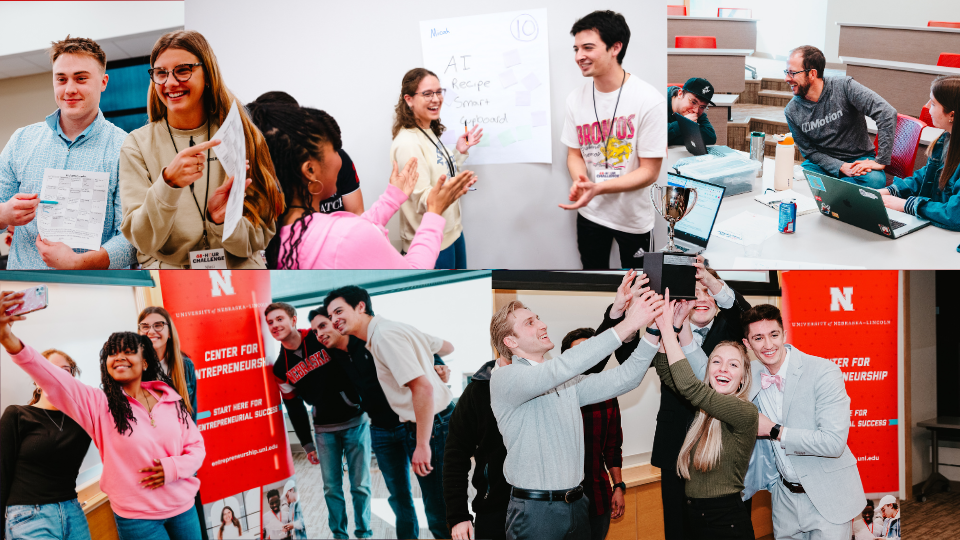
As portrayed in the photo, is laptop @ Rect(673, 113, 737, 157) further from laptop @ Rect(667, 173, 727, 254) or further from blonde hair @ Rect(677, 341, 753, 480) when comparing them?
blonde hair @ Rect(677, 341, 753, 480)

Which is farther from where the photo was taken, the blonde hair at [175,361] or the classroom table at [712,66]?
the classroom table at [712,66]

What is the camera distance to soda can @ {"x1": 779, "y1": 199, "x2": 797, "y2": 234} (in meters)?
2.63

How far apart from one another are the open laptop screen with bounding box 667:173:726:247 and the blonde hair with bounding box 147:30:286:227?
5.63 ft

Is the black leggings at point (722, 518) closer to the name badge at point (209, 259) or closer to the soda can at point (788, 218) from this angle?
the soda can at point (788, 218)

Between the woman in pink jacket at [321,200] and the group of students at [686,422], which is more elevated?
the woman in pink jacket at [321,200]

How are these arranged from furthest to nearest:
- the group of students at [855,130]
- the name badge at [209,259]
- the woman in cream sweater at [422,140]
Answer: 1. the woman in cream sweater at [422,140]
2. the name badge at [209,259]
3. the group of students at [855,130]

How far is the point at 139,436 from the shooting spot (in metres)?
2.44

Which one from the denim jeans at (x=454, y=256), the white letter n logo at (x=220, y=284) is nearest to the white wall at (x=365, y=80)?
the denim jeans at (x=454, y=256)

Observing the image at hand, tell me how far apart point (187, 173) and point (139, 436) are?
3.50 feet

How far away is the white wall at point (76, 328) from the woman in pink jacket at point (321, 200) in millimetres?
614

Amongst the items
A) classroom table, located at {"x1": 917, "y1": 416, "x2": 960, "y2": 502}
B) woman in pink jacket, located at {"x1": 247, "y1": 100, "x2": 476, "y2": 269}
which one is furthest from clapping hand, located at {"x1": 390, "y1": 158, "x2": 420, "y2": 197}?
classroom table, located at {"x1": 917, "y1": 416, "x2": 960, "y2": 502}

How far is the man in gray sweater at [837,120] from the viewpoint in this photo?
8.54 feet

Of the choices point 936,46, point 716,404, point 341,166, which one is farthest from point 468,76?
point 936,46

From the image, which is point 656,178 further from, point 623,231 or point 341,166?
point 341,166
